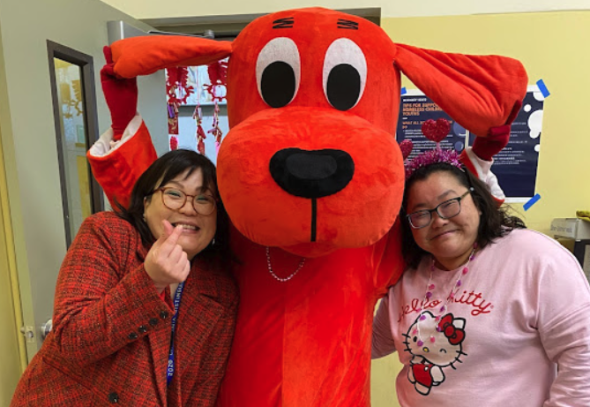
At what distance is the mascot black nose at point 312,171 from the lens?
61cm

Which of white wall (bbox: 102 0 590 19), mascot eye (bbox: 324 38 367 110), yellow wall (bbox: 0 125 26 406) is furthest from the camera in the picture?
white wall (bbox: 102 0 590 19)

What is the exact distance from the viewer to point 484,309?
86cm

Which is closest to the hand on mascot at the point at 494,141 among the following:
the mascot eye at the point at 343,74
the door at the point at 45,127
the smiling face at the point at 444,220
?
the smiling face at the point at 444,220

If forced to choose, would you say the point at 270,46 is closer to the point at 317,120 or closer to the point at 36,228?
the point at 317,120

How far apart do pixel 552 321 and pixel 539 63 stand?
3.65 feet

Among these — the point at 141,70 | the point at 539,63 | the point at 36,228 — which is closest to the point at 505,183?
the point at 539,63

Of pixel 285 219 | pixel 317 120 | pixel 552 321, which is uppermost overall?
pixel 317 120

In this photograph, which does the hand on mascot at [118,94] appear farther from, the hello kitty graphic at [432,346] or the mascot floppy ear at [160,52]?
the hello kitty graphic at [432,346]

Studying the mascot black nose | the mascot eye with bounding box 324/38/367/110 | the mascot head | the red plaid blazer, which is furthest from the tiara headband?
the red plaid blazer

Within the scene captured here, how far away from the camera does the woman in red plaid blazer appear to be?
2.28 ft

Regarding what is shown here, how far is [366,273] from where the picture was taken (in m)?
0.92

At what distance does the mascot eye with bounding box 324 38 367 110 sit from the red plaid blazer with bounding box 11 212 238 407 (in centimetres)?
43

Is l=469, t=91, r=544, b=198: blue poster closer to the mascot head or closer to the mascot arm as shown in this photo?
the mascot head

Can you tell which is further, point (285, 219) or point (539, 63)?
point (539, 63)
